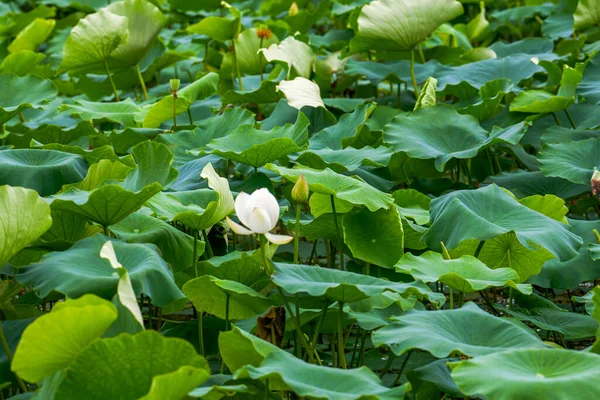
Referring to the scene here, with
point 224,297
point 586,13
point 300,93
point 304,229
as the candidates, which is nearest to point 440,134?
point 300,93

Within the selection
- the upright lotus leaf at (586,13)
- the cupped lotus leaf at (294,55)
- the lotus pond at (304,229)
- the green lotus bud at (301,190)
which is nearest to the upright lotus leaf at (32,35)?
the lotus pond at (304,229)

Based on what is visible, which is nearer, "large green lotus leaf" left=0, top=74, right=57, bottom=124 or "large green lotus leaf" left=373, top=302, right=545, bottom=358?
"large green lotus leaf" left=373, top=302, right=545, bottom=358

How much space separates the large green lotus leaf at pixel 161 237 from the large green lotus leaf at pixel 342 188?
0.20 metres

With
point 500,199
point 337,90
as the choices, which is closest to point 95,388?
point 500,199

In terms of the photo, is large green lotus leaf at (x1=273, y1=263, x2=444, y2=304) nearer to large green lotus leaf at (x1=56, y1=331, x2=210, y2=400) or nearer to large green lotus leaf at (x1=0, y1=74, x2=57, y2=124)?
large green lotus leaf at (x1=56, y1=331, x2=210, y2=400)

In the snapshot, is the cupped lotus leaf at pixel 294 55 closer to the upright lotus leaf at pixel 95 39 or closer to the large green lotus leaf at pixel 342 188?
the upright lotus leaf at pixel 95 39

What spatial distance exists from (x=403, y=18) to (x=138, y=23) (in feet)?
2.51

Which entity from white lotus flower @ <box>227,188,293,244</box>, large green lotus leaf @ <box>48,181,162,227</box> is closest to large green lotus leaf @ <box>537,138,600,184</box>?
white lotus flower @ <box>227,188,293,244</box>

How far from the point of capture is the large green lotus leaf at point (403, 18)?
234 cm

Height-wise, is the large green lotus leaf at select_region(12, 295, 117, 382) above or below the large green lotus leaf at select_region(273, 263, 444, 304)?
above

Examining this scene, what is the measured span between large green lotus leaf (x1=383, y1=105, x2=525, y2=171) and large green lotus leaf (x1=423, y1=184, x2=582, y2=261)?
0.28m

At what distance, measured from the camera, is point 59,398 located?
105 cm

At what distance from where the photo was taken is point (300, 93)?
7.09 ft

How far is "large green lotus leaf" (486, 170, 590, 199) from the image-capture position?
196 cm
